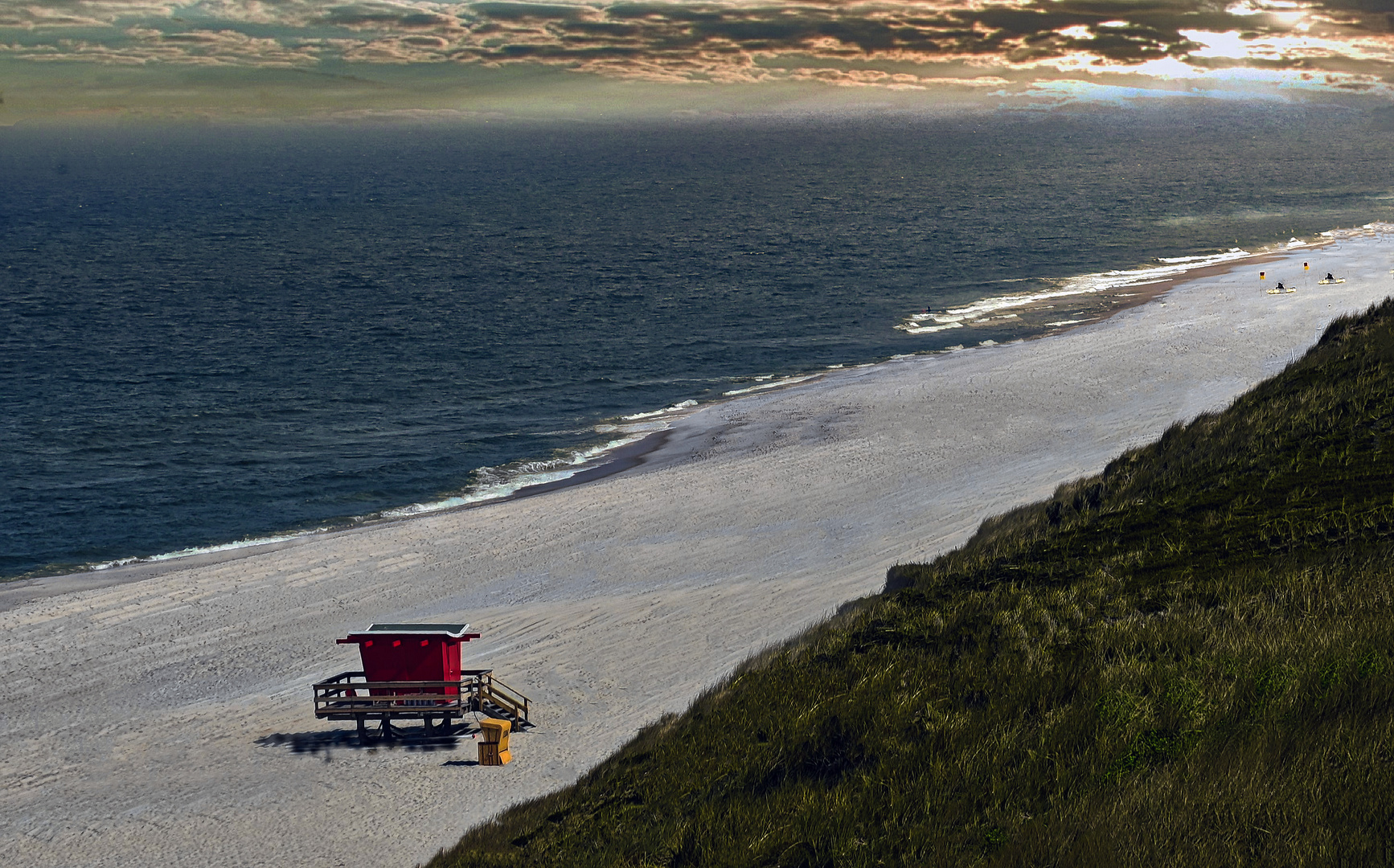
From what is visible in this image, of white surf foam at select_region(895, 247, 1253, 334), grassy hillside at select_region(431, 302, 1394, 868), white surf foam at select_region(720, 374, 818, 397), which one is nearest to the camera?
grassy hillside at select_region(431, 302, 1394, 868)

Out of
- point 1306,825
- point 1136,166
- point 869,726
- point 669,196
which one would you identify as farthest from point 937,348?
point 1136,166

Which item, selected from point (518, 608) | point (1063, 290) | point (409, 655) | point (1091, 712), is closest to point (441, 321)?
point (1063, 290)

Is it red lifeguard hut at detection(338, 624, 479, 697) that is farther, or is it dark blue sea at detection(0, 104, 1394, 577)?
dark blue sea at detection(0, 104, 1394, 577)

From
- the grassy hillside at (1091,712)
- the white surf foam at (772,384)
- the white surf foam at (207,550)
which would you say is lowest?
the white surf foam at (207,550)

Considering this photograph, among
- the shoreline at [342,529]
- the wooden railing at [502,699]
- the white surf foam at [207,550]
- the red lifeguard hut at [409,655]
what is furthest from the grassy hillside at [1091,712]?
the white surf foam at [207,550]

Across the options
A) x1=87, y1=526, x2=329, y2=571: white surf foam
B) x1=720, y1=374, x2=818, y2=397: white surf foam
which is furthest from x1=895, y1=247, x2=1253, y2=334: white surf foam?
x1=87, y1=526, x2=329, y2=571: white surf foam

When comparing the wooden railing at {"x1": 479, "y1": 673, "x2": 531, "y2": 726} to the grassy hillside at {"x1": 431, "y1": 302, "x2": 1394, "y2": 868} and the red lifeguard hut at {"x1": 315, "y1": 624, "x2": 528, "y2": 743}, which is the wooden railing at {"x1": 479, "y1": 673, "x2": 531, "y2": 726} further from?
the grassy hillside at {"x1": 431, "y1": 302, "x2": 1394, "y2": 868}

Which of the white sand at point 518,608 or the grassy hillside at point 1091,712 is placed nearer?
the grassy hillside at point 1091,712

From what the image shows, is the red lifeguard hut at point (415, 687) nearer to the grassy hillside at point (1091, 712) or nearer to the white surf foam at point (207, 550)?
the grassy hillside at point (1091, 712)
